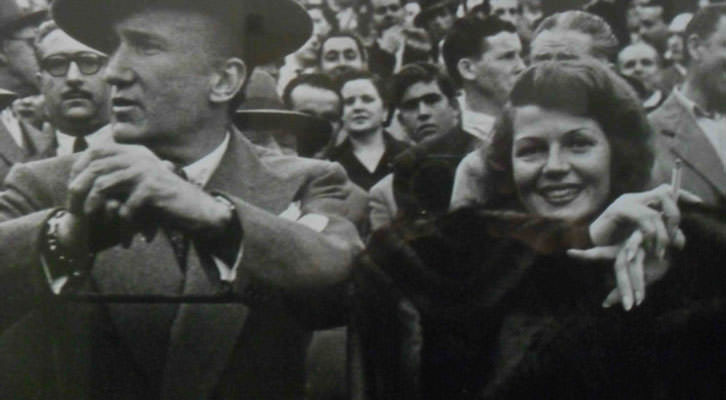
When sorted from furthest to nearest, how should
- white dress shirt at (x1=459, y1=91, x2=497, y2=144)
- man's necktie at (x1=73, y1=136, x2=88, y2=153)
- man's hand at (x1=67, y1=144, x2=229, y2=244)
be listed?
man's necktie at (x1=73, y1=136, x2=88, y2=153) → white dress shirt at (x1=459, y1=91, x2=497, y2=144) → man's hand at (x1=67, y1=144, x2=229, y2=244)

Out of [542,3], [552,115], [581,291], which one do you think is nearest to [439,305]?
[581,291]

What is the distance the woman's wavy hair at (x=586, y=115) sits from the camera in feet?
12.9

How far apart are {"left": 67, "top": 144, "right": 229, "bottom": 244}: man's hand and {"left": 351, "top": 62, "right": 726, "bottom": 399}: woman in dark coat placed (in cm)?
60

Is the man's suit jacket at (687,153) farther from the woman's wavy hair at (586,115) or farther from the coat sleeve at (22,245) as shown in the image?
the coat sleeve at (22,245)

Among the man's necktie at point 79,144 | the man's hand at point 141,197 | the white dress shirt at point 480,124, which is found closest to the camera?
the man's hand at point 141,197

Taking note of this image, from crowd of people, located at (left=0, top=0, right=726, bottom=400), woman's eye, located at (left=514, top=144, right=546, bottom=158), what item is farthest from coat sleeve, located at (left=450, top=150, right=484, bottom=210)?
woman's eye, located at (left=514, top=144, right=546, bottom=158)

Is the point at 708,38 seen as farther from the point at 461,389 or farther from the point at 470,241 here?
the point at 461,389

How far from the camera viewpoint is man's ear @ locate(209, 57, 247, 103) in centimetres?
400

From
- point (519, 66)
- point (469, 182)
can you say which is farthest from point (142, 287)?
A: point (519, 66)

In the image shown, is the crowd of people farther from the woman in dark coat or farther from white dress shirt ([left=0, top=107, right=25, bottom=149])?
white dress shirt ([left=0, top=107, right=25, bottom=149])

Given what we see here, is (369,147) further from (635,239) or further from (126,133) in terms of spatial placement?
(635,239)

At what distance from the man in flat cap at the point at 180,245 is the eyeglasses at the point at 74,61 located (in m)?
0.06

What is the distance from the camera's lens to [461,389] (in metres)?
3.99

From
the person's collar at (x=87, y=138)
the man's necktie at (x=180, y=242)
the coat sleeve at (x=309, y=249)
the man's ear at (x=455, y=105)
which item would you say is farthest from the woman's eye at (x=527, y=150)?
the person's collar at (x=87, y=138)
